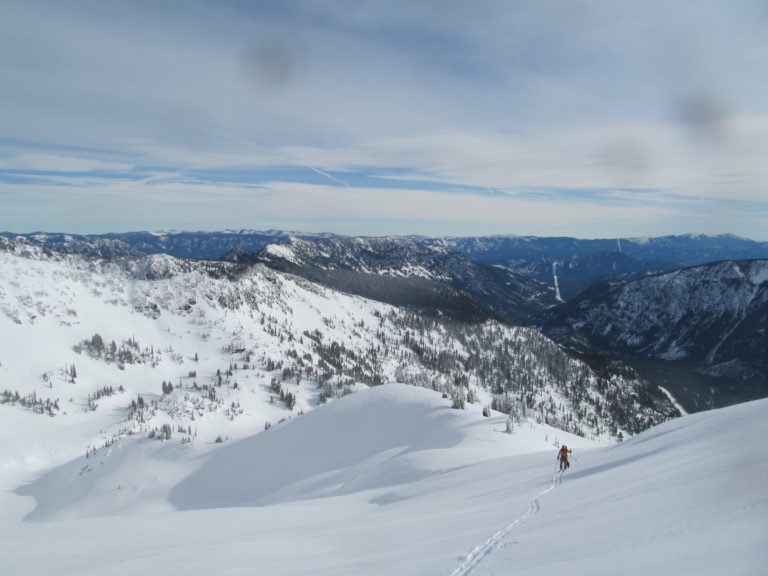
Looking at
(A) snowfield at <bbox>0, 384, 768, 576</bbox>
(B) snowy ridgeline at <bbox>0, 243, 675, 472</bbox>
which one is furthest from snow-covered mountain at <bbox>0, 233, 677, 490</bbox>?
(A) snowfield at <bbox>0, 384, 768, 576</bbox>

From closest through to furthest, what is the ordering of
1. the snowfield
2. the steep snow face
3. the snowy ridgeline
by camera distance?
1. the snowfield
2. the steep snow face
3. the snowy ridgeline

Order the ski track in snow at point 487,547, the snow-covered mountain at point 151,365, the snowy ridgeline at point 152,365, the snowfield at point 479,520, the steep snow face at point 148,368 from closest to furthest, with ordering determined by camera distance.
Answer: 1. the snowfield at point 479,520
2. the ski track in snow at point 487,547
3. the steep snow face at point 148,368
4. the snow-covered mountain at point 151,365
5. the snowy ridgeline at point 152,365

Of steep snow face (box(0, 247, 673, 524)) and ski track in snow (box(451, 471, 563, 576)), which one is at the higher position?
ski track in snow (box(451, 471, 563, 576))

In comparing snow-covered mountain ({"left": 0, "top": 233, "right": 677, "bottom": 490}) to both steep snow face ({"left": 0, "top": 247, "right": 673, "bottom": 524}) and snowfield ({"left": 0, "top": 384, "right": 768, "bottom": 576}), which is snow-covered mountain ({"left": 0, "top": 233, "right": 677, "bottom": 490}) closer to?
steep snow face ({"left": 0, "top": 247, "right": 673, "bottom": 524})

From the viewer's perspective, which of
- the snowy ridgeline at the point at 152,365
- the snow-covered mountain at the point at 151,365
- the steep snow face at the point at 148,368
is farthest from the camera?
the snowy ridgeline at the point at 152,365

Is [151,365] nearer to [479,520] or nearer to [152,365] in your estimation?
[152,365]

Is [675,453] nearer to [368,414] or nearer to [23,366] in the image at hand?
[368,414]

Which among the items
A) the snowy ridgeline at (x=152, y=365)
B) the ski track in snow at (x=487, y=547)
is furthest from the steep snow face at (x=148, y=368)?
the ski track in snow at (x=487, y=547)

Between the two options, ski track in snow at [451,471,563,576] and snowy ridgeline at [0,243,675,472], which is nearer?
ski track in snow at [451,471,563,576]

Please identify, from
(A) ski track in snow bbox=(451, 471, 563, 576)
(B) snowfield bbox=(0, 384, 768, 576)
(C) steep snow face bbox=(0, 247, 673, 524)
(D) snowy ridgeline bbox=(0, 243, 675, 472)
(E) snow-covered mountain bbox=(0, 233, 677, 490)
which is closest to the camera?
(B) snowfield bbox=(0, 384, 768, 576)

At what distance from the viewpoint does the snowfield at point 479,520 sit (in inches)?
391

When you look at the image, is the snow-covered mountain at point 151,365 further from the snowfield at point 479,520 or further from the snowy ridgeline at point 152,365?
the snowfield at point 479,520

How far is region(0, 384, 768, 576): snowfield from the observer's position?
9938mm

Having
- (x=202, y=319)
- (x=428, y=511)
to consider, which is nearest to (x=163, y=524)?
(x=428, y=511)
